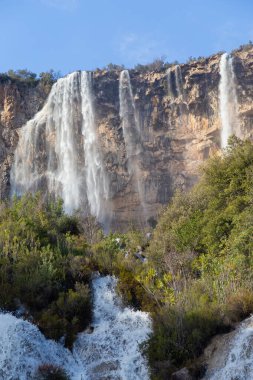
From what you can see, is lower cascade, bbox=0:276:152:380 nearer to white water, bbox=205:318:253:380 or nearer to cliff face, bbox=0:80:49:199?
white water, bbox=205:318:253:380

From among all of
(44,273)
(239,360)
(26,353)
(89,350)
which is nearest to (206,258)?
(44,273)

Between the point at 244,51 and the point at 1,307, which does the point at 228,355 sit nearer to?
the point at 1,307

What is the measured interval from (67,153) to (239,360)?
30803mm

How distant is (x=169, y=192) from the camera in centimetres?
3875

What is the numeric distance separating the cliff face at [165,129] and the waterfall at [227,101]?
313 mm

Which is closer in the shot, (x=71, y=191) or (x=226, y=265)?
(x=226, y=265)

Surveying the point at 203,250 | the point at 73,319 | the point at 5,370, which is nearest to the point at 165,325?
the point at 73,319

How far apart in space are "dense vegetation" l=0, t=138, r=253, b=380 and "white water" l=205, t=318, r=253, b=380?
2.59 ft

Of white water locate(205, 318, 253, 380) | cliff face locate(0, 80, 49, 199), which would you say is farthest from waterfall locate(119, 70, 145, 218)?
white water locate(205, 318, 253, 380)

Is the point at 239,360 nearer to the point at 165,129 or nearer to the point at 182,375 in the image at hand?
the point at 182,375

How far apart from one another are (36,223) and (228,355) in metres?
9.03

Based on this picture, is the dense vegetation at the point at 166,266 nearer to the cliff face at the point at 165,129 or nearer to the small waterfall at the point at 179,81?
the cliff face at the point at 165,129

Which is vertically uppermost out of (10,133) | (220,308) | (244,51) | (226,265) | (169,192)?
(244,51)

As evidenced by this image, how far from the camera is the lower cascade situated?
12.1 meters
